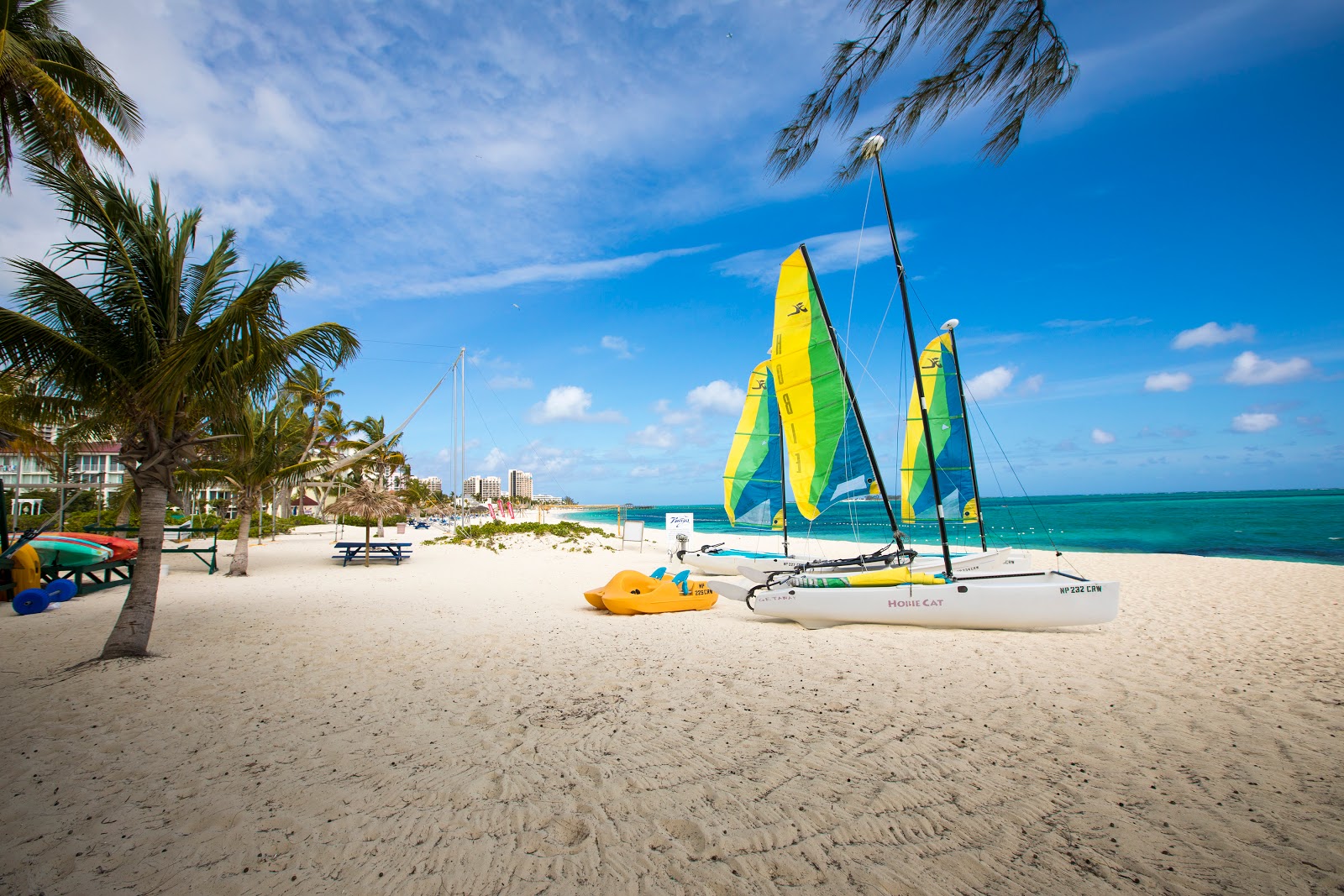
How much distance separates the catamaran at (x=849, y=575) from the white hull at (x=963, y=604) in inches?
0.4

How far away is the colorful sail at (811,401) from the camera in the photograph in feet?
32.6

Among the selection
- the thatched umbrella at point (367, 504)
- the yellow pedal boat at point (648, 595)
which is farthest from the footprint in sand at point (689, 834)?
the thatched umbrella at point (367, 504)

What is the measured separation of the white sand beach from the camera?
2697 millimetres

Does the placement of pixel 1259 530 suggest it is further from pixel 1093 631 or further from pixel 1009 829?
pixel 1009 829

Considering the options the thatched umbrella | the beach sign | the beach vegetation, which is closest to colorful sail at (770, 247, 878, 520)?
the beach sign

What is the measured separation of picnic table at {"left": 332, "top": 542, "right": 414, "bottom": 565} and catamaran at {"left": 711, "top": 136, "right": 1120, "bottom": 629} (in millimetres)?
11589

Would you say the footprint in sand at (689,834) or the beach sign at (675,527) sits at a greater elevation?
the beach sign at (675,527)

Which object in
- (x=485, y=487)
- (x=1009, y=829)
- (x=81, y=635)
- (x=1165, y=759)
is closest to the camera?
(x=1009, y=829)

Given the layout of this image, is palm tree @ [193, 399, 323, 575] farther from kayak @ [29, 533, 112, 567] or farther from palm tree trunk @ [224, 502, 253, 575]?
kayak @ [29, 533, 112, 567]

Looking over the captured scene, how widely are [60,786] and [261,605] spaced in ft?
24.2

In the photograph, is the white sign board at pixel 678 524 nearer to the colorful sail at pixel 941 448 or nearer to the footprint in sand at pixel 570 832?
the colorful sail at pixel 941 448

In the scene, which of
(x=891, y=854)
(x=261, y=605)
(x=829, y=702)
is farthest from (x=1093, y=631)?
(x=261, y=605)

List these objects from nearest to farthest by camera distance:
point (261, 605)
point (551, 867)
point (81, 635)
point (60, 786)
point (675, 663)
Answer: point (551, 867) → point (60, 786) → point (675, 663) → point (81, 635) → point (261, 605)

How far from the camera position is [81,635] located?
7410 mm
